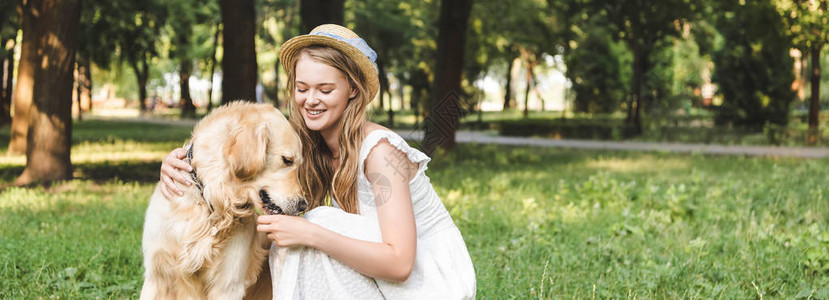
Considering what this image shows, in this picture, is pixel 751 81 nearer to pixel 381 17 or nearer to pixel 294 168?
pixel 381 17

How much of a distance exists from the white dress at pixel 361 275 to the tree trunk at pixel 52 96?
7.05 m

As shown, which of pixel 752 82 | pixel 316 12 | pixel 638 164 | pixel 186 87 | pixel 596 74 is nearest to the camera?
pixel 316 12

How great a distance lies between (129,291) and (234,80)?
5.91m

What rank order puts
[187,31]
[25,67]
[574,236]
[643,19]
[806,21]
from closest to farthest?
[574,236] < [25,67] < [806,21] < [643,19] < [187,31]

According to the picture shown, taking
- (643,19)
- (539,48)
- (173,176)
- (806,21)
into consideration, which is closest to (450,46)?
(643,19)

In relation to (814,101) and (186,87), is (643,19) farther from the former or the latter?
(186,87)

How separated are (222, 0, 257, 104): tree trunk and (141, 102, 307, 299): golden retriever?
7104 millimetres

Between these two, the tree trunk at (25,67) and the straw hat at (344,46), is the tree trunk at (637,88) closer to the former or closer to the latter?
the tree trunk at (25,67)

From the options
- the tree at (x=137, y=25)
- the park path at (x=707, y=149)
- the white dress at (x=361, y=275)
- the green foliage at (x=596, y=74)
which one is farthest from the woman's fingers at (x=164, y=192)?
the green foliage at (x=596, y=74)

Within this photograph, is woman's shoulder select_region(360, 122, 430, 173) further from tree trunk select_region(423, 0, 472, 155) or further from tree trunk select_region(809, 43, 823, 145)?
tree trunk select_region(809, 43, 823, 145)

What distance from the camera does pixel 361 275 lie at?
277 cm

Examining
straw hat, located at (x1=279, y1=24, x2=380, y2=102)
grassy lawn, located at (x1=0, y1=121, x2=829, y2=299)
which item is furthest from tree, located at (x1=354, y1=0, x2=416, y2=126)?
straw hat, located at (x1=279, y1=24, x2=380, y2=102)

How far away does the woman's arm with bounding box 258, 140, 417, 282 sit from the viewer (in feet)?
8.53

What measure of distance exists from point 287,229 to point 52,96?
7.40 metres
